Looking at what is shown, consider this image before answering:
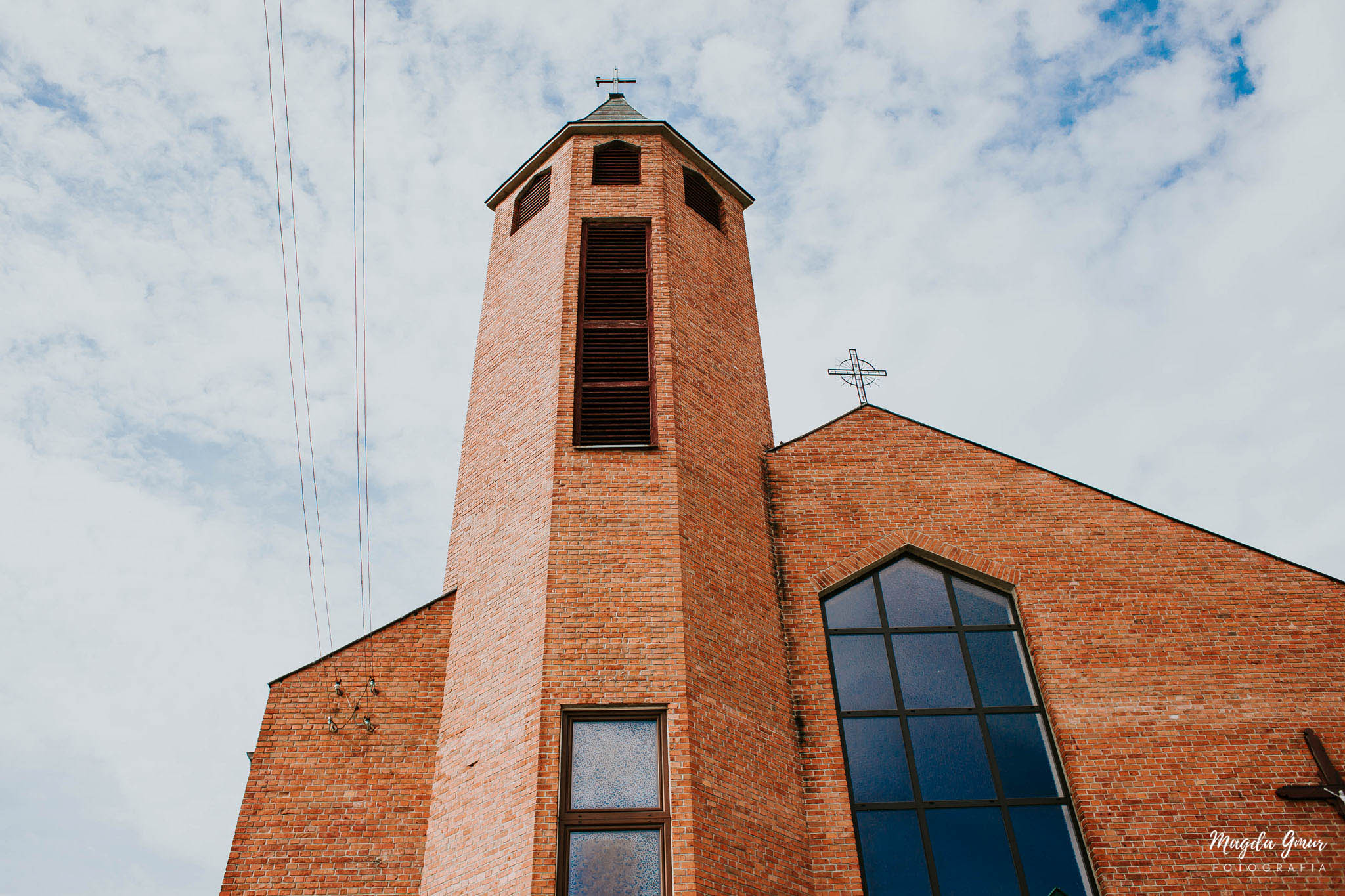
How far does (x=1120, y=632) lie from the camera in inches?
417

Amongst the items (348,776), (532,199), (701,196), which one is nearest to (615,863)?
(348,776)

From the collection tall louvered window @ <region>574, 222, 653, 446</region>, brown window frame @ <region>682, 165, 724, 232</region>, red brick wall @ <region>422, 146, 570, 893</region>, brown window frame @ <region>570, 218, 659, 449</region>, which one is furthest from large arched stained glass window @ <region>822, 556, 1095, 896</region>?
brown window frame @ <region>682, 165, 724, 232</region>

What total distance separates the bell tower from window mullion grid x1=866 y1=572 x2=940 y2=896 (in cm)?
116

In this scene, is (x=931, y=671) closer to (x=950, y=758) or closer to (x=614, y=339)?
(x=950, y=758)

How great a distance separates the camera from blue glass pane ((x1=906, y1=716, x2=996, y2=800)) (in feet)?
31.6

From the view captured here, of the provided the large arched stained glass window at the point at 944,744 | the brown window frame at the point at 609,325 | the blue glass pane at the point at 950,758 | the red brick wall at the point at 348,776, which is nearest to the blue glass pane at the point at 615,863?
the red brick wall at the point at 348,776

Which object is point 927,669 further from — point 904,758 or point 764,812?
point 764,812

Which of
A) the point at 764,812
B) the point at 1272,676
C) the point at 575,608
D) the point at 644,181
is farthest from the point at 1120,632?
the point at 644,181

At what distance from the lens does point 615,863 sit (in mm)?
8008

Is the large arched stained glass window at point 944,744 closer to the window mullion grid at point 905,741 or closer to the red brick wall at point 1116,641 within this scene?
the window mullion grid at point 905,741

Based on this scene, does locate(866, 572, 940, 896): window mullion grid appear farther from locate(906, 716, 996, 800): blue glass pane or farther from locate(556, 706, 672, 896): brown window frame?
locate(556, 706, 672, 896): brown window frame

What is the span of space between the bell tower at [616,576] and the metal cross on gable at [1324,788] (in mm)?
4597

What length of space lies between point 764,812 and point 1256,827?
4552 millimetres

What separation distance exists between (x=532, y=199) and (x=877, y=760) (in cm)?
967
